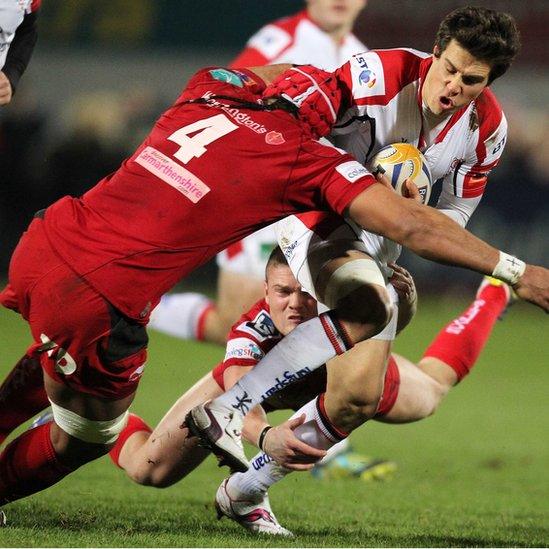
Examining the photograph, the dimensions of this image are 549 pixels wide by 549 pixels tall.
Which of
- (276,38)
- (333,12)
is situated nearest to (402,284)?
(333,12)

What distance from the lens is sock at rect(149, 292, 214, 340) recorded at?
824 centimetres

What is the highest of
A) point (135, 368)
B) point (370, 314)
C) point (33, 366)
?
point (370, 314)

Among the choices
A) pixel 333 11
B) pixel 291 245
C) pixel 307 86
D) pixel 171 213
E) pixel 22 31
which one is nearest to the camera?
pixel 171 213

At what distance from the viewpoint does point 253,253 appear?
8.18 meters

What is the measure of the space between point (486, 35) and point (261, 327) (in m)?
1.61

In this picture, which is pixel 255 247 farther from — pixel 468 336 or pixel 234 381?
pixel 234 381

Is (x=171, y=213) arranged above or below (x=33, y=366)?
above

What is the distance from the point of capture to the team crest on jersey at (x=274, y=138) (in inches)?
170

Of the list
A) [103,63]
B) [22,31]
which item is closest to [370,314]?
[22,31]

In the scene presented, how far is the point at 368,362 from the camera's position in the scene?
486 centimetres

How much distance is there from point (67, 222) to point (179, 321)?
3.95 m

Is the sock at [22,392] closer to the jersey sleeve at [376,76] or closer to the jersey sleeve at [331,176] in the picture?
the jersey sleeve at [331,176]

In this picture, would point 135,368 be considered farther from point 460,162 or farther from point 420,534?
point 460,162

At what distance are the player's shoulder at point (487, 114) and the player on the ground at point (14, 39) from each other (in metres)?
2.16
